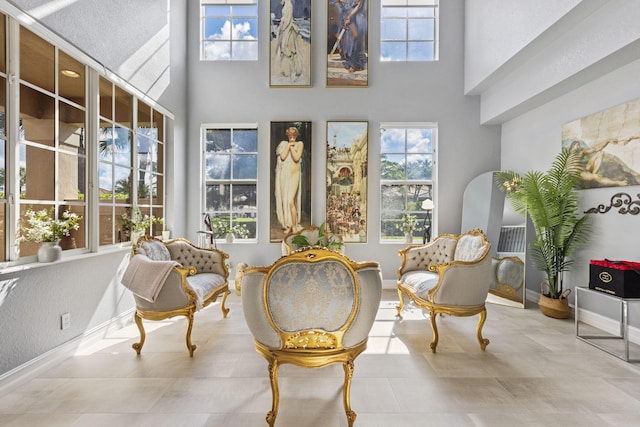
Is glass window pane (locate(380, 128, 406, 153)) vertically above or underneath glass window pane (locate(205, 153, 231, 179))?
above

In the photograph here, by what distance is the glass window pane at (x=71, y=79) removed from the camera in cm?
291

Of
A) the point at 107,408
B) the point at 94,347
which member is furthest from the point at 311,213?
the point at 107,408

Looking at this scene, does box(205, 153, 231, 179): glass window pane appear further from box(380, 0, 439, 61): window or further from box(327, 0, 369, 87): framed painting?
box(380, 0, 439, 61): window

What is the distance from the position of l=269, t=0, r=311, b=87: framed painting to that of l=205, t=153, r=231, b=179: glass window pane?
5.63 ft

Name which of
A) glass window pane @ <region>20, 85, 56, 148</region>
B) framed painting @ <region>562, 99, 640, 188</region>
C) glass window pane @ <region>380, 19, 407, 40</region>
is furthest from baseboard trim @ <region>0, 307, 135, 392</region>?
glass window pane @ <region>380, 19, 407, 40</region>

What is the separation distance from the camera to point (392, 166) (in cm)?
560

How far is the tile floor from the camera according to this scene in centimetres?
203

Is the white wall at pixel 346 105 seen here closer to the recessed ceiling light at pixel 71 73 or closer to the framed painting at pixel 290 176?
the framed painting at pixel 290 176

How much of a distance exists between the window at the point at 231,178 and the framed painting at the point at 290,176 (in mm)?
391

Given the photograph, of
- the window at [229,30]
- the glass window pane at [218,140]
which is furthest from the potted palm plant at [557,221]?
the window at [229,30]

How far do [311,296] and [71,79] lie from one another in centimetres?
315

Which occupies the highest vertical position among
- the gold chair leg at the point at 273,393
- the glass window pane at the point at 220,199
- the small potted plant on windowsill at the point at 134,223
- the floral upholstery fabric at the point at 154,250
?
the glass window pane at the point at 220,199

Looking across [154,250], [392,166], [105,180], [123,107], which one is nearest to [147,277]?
[154,250]

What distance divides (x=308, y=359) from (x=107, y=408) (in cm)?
144
